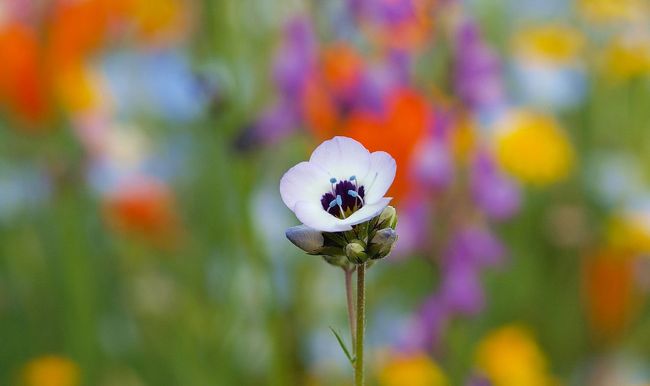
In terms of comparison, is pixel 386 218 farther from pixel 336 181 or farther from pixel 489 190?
pixel 489 190

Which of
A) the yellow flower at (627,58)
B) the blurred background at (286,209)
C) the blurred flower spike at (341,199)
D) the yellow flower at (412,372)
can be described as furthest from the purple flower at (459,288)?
the yellow flower at (627,58)

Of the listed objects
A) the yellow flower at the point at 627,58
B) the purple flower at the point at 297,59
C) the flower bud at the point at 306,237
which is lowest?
the flower bud at the point at 306,237

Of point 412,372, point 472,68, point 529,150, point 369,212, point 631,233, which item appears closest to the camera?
point 369,212

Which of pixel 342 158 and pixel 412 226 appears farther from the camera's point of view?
pixel 412 226

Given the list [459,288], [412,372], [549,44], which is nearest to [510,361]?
[412,372]

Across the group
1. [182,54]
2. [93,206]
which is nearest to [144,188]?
[93,206]

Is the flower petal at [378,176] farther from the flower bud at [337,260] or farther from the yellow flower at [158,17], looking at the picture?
the yellow flower at [158,17]
